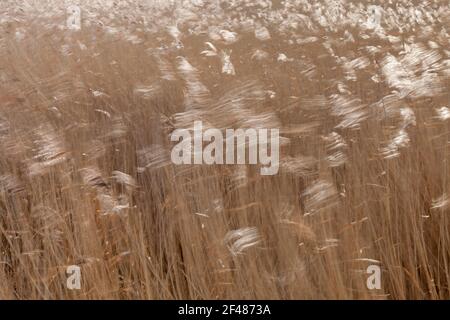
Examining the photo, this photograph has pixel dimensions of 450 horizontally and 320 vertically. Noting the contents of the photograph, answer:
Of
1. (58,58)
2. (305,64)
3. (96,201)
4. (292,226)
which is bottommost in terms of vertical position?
(292,226)

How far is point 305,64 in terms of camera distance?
372 cm

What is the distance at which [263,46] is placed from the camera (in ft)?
15.3

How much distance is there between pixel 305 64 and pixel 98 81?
1.12 m

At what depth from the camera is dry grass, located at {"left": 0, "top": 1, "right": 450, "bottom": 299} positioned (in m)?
1.83

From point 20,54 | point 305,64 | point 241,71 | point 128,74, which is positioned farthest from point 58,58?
point 305,64

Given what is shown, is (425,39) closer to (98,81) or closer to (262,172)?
(98,81)

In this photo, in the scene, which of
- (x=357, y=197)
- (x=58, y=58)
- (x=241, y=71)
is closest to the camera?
(x=357, y=197)

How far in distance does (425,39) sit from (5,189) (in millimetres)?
2932

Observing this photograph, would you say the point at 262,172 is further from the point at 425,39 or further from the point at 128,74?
the point at 425,39

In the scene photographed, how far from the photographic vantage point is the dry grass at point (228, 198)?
183 centimetres

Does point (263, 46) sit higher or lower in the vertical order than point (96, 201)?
higher

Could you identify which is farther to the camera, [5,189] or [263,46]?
[263,46]

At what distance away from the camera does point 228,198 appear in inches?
88.4
